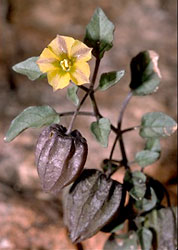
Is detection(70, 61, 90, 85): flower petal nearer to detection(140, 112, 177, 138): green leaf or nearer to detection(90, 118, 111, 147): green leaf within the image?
detection(90, 118, 111, 147): green leaf

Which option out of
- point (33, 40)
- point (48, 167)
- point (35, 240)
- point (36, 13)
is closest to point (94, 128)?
point (48, 167)

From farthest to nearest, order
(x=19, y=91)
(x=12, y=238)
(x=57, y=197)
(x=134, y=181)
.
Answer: (x=19, y=91) → (x=57, y=197) → (x=12, y=238) → (x=134, y=181)

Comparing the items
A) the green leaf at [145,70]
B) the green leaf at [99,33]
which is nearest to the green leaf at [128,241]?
the green leaf at [145,70]

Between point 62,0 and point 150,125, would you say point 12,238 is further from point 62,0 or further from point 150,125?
point 62,0

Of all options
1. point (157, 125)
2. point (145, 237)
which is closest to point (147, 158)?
point (157, 125)

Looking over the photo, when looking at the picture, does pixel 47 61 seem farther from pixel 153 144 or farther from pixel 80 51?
pixel 153 144

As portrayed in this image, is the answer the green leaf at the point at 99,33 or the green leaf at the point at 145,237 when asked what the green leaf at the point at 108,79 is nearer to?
the green leaf at the point at 99,33

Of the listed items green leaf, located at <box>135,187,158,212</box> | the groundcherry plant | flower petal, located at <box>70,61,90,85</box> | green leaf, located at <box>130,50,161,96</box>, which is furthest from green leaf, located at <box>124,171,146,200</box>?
flower petal, located at <box>70,61,90,85</box>
